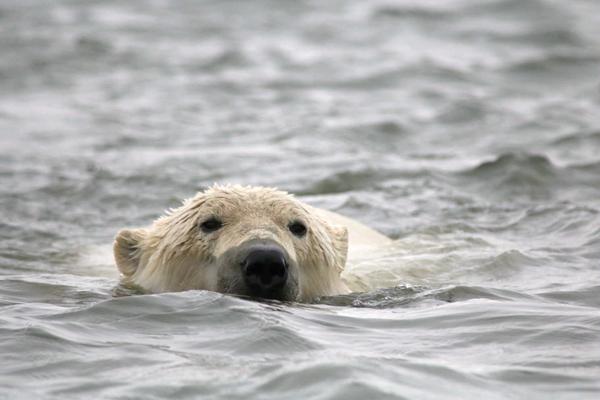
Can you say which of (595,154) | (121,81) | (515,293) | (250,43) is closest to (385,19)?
(250,43)

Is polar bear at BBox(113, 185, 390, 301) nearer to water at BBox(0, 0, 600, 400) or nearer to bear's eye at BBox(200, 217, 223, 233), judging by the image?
bear's eye at BBox(200, 217, 223, 233)

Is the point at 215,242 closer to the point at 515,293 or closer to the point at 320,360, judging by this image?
the point at 320,360

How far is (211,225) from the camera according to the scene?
262 inches

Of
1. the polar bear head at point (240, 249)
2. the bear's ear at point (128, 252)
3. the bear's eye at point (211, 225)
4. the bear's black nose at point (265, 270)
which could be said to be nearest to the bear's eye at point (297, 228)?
the polar bear head at point (240, 249)

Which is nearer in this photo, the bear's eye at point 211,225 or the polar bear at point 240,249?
the polar bear at point 240,249

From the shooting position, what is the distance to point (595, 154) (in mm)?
12891

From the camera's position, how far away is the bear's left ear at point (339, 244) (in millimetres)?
7246

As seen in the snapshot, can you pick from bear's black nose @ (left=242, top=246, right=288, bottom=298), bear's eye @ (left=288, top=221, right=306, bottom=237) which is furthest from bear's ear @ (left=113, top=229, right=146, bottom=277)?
bear's black nose @ (left=242, top=246, right=288, bottom=298)

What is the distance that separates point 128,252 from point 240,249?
5.15ft

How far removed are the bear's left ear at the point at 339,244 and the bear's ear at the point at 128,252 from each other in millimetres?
1272

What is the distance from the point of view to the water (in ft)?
17.4

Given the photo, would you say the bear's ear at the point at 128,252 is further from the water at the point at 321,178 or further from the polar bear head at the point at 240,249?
the water at the point at 321,178

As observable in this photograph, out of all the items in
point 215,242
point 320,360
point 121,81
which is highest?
point 121,81

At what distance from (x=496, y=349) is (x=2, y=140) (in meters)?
9.55
